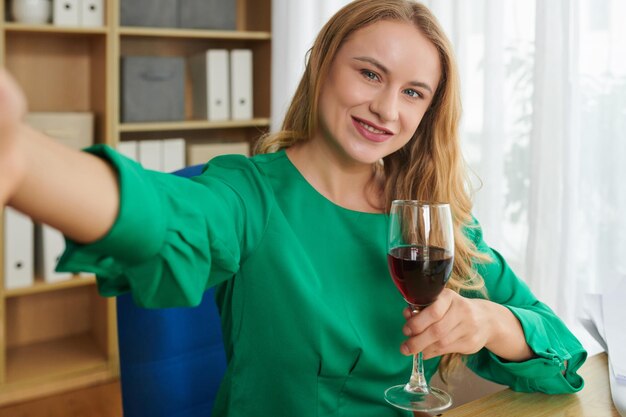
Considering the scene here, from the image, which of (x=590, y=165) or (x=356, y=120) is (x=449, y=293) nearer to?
A: (x=356, y=120)

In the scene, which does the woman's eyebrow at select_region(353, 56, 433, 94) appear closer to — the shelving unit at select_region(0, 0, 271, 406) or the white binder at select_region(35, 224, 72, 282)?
the shelving unit at select_region(0, 0, 271, 406)

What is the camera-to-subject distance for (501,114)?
2.41 meters

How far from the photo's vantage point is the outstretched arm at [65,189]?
2.11 feet

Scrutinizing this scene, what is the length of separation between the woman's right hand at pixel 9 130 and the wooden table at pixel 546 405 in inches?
29.6

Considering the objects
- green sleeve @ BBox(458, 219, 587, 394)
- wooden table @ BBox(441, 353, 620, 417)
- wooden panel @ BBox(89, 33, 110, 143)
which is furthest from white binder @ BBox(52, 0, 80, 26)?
wooden table @ BBox(441, 353, 620, 417)

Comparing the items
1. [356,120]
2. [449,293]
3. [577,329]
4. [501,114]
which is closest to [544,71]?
[501,114]

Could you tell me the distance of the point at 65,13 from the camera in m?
2.88

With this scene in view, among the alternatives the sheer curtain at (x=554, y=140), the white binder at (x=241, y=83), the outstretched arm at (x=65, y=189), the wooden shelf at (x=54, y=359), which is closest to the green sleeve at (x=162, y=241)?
the outstretched arm at (x=65, y=189)

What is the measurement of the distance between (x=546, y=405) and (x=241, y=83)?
251cm

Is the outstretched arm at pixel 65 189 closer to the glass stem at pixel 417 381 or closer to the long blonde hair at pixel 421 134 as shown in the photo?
the glass stem at pixel 417 381

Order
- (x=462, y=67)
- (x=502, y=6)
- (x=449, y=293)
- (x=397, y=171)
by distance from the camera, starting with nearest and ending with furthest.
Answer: (x=449, y=293)
(x=397, y=171)
(x=502, y=6)
(x=462, y=67)

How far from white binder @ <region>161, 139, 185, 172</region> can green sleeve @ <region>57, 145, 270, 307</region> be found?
6.87ft

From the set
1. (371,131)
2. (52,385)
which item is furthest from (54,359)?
(371,131)

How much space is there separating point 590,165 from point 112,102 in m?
1.86
